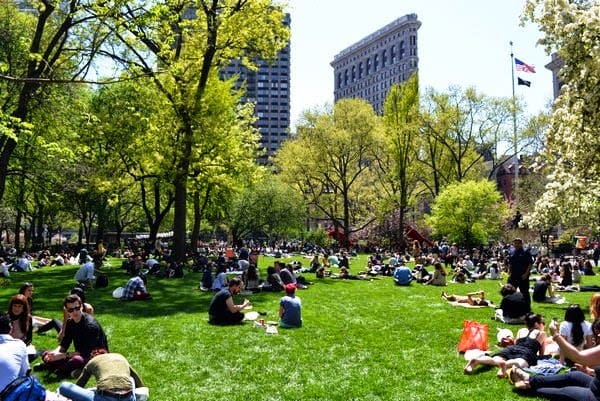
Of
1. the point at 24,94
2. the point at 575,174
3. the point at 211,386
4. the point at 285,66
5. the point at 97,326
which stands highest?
the point at 285,66

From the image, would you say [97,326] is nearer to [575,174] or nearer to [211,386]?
[211,386]

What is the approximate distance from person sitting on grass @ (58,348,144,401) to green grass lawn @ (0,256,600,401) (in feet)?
3.73

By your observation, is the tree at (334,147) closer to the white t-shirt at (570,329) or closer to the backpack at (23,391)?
the white t-shirt at (570,329)

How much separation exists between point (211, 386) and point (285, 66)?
185 metres

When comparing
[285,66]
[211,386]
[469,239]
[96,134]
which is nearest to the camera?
[211,386]

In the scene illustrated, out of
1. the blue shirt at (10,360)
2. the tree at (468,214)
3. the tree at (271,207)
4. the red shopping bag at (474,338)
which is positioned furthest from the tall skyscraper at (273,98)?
the blue shirt at (10,360)

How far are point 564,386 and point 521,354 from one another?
1306mm

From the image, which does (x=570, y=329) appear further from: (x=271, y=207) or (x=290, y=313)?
(x=271, y=207)

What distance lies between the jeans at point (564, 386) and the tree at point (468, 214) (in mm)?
32244

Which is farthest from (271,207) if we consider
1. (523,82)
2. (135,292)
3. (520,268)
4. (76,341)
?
(76,341)

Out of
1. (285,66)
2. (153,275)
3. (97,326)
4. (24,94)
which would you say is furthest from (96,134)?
(285,66)

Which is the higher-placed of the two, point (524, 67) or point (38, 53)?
point (524, 67)

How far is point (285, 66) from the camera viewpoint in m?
186

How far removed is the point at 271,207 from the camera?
193 ft
